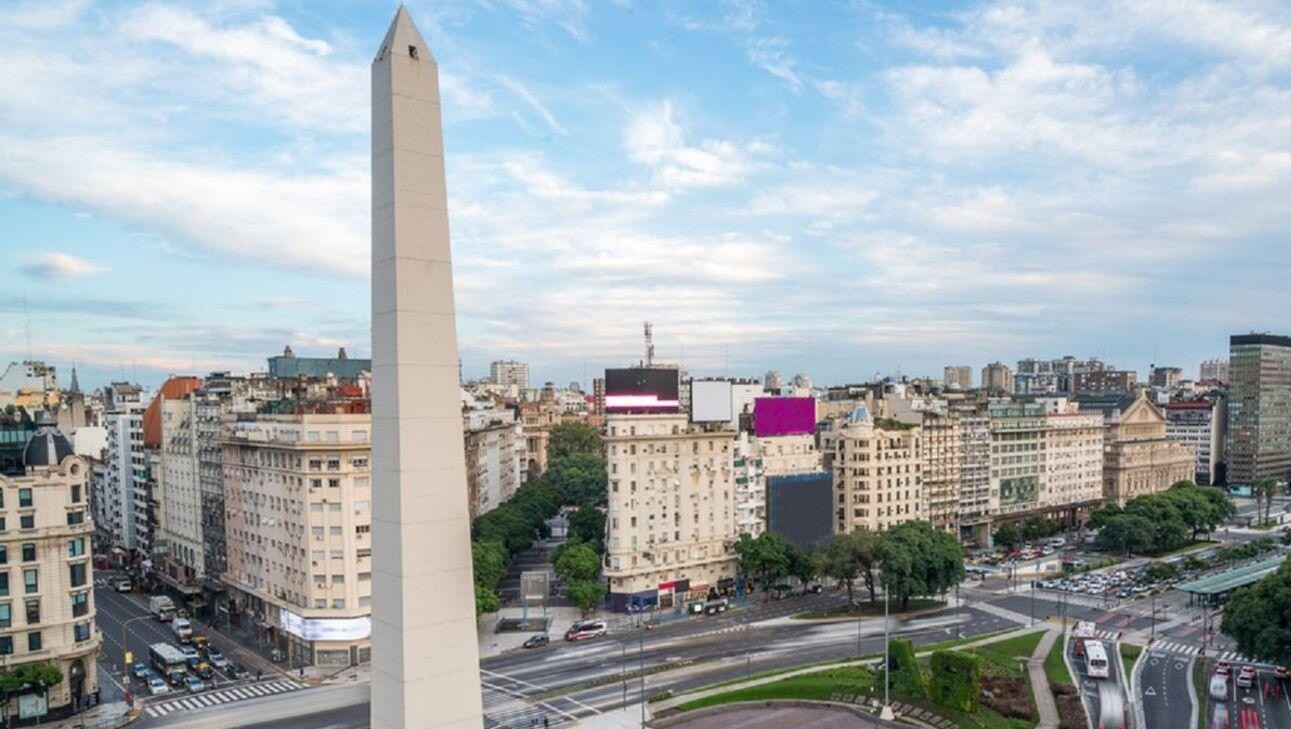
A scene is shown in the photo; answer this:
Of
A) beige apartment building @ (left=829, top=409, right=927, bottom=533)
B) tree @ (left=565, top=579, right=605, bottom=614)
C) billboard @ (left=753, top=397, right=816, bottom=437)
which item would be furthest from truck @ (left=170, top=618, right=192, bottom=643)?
beige apartment building @ (left=829, top=409, right=927, bottom=533)

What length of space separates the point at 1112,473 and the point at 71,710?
459ft

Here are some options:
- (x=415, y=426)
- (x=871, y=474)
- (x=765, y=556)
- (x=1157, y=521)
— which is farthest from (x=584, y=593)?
(x=1157, y=521)

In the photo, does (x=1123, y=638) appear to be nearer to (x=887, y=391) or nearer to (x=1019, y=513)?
(x=1019, y=513)

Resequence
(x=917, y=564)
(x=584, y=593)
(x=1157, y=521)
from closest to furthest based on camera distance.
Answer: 1. (x=584, y=593)
2. (x=917, y=564)
3. (x=1157, y=521)

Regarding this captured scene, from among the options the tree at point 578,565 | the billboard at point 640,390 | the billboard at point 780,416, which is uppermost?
the billboard at point 640,390

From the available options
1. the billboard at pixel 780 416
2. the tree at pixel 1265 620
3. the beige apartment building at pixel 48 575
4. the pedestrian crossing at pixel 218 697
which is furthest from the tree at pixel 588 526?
the tree at pixel 1265 620

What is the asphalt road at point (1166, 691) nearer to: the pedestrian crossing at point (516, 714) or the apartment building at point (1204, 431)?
the pedestrian crossing at point (516, 714)

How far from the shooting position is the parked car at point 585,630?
73.4 m

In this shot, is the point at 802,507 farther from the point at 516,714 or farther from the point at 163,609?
the point at 163,609

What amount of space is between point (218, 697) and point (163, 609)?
2767 centimetres

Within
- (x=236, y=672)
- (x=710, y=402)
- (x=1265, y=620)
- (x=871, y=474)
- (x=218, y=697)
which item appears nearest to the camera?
(x=1265, y=620)

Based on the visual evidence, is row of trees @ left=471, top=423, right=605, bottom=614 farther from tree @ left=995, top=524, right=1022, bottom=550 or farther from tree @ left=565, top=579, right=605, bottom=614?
tree @ left=995, top=524, right=1022, bottom=550

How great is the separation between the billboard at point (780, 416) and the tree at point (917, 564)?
20095 millimetres

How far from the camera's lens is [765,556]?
85.6 m
